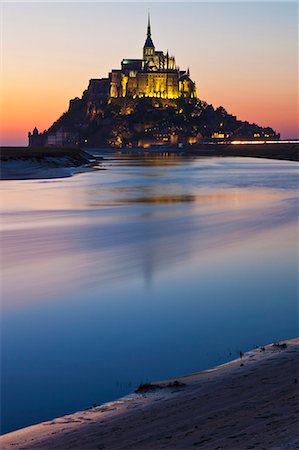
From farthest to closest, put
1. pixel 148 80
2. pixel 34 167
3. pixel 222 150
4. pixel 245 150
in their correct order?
pixel 148 80
pixel 222 150
pixel 245 150
pixel 34 167

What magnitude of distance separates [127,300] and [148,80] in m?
138

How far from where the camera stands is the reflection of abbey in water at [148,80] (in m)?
141

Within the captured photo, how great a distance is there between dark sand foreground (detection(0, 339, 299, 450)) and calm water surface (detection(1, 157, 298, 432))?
48 centimetres

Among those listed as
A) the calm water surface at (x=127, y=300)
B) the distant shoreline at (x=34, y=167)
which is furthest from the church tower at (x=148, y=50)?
the calm water surface at (x=127, y=300)

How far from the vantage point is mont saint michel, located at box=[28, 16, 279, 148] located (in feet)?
465

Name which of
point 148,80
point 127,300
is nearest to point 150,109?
point 148,80

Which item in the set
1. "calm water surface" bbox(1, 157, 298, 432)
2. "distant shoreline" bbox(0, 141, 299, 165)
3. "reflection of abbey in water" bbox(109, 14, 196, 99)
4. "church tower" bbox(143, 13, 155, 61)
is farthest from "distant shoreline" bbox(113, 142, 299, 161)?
"calm water surface" bbox(1, 157, 298, 432)

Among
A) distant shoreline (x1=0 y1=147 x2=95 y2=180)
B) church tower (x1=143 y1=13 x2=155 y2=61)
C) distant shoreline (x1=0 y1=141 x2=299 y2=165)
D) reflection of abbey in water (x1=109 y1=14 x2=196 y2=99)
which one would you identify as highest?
church tower (x1=143 y1=13 x2=155 y2=61)

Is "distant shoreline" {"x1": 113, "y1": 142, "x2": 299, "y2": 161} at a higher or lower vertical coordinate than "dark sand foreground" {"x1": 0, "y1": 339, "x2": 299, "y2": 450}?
higher

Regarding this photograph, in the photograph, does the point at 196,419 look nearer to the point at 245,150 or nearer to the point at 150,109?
the point at 245,150

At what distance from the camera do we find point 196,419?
378cm

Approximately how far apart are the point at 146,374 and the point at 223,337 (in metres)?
1.41

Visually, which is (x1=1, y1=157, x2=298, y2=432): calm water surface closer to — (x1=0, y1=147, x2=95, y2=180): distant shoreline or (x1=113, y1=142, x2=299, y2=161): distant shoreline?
(x1=0, y1=147, x2=95, y2=180): distant shoreline

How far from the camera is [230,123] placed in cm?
15812
